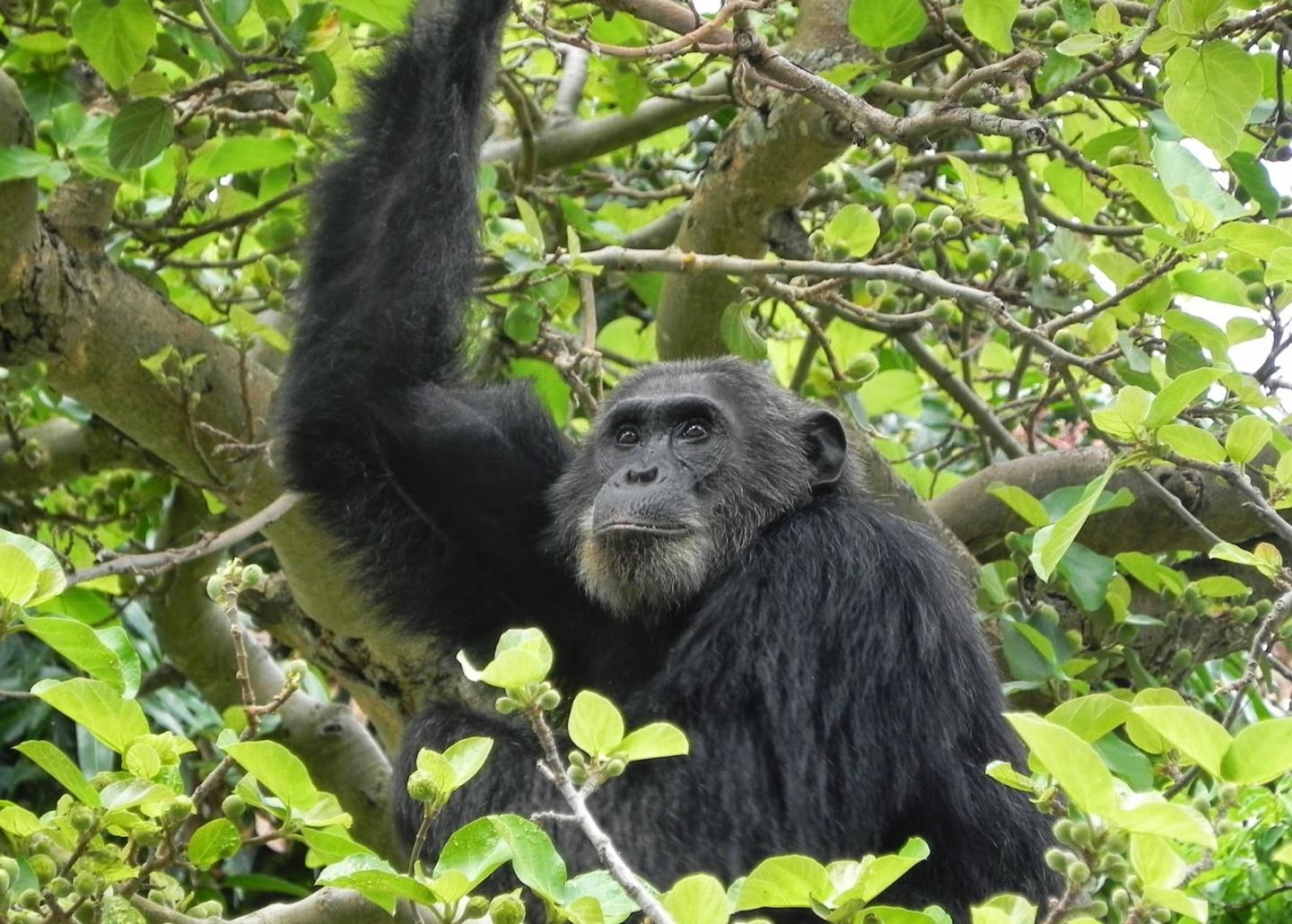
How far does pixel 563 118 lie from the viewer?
7.38 metres

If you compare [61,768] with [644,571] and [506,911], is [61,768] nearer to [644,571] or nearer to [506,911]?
[506,911]

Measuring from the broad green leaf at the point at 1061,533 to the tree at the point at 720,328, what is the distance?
0.06ft

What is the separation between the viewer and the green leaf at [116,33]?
5051 millimetres

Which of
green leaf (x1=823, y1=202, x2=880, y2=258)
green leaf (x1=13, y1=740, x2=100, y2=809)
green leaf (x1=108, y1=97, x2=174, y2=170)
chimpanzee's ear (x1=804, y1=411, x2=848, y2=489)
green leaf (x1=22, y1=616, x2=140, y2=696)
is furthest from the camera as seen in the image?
chimpanzee's ear (x1=804, y1=411, x2=848, y2=489)

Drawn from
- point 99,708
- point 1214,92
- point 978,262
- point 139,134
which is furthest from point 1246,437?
point 139,134

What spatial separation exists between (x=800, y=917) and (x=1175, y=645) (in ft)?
8.09

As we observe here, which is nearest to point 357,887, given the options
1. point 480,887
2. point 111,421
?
point 480,887

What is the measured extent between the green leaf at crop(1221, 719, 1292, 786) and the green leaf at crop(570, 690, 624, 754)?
1037 mm

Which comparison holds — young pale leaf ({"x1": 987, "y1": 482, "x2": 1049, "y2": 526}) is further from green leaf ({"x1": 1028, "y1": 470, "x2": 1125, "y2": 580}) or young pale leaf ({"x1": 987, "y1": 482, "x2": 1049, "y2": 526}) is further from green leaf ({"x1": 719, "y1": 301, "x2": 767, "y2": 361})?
green leaf ({"x1": 1028, "y1": 470, "x2": 1125, "y2": 580})

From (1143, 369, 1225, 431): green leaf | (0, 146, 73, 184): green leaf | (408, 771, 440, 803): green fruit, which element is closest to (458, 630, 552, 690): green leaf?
(408, 771, 440, 803): green fruit

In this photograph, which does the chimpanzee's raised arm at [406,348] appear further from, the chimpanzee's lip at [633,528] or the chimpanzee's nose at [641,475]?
the chimpanzee's lip at [633,528]

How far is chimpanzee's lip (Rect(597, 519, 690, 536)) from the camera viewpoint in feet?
16.5

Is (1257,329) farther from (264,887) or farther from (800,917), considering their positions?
(264,887)

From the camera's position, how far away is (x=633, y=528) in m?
5.04
